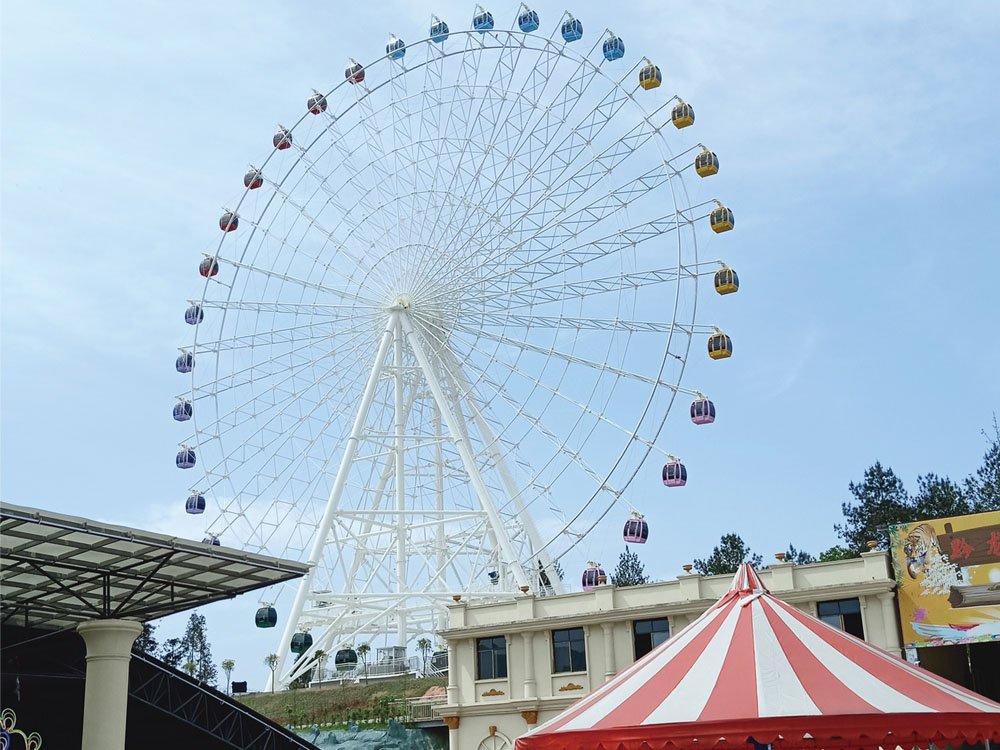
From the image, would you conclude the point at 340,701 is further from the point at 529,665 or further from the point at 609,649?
the point at 609,649

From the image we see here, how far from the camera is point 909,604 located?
35.2 metres

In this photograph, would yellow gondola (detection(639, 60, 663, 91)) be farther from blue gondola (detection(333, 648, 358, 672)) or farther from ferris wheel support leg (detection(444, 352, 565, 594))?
blue gondola (detection(333, 648, 358, 672))

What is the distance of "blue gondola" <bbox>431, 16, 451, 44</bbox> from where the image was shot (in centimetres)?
4703

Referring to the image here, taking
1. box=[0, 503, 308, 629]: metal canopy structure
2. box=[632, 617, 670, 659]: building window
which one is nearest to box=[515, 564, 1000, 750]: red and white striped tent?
box=[0, 503, 308, 629]: metal canopy structure

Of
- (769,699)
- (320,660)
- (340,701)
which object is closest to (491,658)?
(320,660)

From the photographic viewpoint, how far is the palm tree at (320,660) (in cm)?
4803

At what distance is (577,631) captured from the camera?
1558 inches

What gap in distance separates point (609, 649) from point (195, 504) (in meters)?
17.3

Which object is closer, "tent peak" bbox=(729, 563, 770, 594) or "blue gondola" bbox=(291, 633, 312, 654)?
"tent peak" bbox=(729, 563, 770, 594)

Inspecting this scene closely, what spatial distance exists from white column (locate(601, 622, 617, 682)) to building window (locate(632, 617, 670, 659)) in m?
0.73

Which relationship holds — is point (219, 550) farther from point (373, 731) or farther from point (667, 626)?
point (373, 731)

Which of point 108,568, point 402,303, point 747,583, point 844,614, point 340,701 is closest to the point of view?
point 747,583

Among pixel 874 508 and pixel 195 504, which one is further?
pixel 874 508

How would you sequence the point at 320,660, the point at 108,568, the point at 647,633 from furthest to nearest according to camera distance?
the point at 320,660 < the point at 647,633 < the point at 108,568
